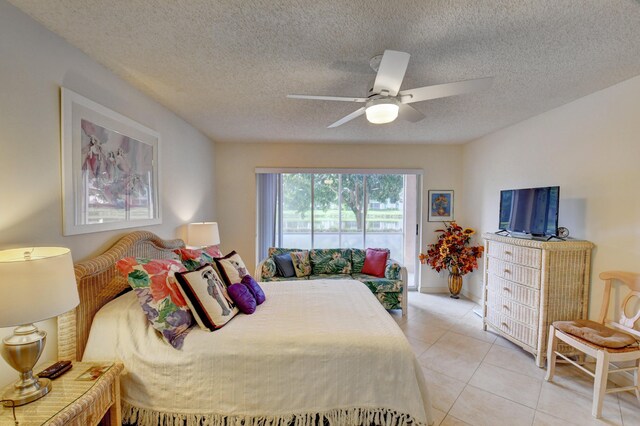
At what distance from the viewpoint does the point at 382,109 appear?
178 centimetres

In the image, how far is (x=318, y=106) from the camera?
2.70 meters

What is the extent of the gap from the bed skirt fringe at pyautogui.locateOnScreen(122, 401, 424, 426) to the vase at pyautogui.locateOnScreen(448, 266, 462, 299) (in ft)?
10.2

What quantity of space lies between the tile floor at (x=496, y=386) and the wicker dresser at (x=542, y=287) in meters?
0.24

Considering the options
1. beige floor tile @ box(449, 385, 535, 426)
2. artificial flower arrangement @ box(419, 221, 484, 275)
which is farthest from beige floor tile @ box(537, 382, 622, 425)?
artificial flower arrangement @ box(419, 221, 484, 275)

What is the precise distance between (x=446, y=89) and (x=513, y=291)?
220 centimetres

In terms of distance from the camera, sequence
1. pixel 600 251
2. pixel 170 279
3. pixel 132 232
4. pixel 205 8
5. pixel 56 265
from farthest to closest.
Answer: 1. pixel 600 251
2. pixel 132 232
3. pixel 170 279
4. pixel 205 8
5. pixel 56 265

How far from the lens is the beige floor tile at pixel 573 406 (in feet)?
6.08

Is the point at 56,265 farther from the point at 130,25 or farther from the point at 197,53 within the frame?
the point at 197,53

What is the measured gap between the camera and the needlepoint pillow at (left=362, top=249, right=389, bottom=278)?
3873 mm

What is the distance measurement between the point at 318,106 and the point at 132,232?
199cm

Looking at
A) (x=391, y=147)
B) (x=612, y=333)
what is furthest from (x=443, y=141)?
(x=612, y=333)

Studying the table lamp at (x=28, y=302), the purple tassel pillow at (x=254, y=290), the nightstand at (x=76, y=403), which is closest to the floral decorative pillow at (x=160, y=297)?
the nightstand at (x=76, y=403)

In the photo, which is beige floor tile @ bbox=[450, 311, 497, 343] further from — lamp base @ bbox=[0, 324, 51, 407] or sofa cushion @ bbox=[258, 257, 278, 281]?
lamp base @ bbox=[0, 324, 51, 407]

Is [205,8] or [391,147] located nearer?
[205,8]
